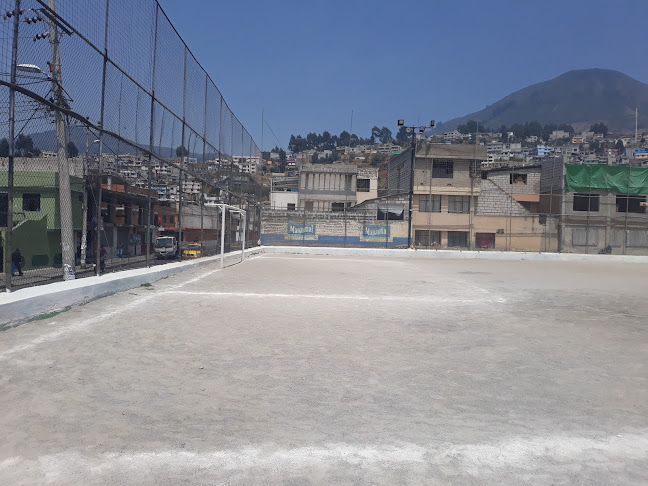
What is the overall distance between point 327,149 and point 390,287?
175 meters

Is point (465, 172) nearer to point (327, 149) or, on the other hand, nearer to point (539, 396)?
point (539, 396)

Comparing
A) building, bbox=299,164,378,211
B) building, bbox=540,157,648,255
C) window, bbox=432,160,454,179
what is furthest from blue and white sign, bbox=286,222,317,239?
building, bbox=540,157,648,255

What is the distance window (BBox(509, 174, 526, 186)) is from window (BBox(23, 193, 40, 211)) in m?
46.7

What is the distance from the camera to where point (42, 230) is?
427 inches

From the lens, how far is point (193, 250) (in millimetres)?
19609

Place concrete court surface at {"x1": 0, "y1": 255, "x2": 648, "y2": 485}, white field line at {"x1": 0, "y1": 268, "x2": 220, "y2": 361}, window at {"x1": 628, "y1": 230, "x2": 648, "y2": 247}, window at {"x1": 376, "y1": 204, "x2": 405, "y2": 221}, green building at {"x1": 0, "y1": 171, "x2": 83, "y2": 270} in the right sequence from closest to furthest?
concrete court surface at {"x1": 0, "y1": 255, "x2": 648, "y2": 485} < white field line at {"x1": 0, "y1": 268, "x2": 220, "y2": 361} < green building at {"x1": 0, "y1": 171, "x2": 83, "y2": 270} < window at {"x1": 376, "y1": 204, "x2": 405, "y2": 221} < window at {"x1": 628, "y1": 230, "x2": 648, "y2": 247}

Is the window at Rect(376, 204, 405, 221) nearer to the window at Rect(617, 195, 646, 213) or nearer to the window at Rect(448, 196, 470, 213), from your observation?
the window at Rect(448, 196, 470, 213)

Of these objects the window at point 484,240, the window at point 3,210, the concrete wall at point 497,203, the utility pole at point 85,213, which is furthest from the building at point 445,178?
the window at point 3,210

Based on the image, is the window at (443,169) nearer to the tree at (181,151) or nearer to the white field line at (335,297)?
the tree at (181,151)

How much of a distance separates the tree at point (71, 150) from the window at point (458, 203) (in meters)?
37.5

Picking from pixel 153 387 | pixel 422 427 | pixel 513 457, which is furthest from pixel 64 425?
pixel 513 457

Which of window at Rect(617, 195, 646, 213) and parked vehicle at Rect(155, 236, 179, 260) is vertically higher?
window at Rect(617, 195, 646, 213)

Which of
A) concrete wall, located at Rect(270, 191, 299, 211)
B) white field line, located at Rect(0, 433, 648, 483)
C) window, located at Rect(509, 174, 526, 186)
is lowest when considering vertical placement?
white field line, located at Rect(0, 433, 648, 483)

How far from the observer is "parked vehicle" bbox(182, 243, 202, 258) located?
19500mm
